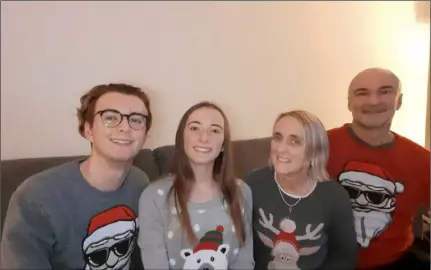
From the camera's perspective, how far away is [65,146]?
1.58m

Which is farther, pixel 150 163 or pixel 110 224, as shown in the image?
pixel 150 163

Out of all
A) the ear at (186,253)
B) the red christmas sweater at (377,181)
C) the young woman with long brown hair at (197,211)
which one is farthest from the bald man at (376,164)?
the ear at (186,253)

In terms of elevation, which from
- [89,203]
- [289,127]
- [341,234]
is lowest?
[341,234]

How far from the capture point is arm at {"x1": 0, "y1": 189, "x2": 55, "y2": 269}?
3.52 ft

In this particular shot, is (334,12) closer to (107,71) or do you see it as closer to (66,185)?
(107,71)

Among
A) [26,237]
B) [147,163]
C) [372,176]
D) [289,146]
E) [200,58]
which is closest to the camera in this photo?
[26,237]

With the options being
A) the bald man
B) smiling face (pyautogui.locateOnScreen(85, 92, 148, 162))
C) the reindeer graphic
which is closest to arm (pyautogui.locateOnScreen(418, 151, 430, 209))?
the bald man

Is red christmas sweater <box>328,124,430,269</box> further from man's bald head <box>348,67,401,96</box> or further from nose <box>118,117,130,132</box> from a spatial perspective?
nose <box>118,117,130,132</box>

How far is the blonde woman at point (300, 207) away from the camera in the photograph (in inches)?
47.9

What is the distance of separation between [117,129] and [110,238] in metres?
0.27

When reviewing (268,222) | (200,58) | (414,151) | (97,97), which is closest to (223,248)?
(268,222)

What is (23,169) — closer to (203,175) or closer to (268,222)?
(203,175)

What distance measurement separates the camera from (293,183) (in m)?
1.28

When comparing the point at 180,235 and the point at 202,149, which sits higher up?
the point at 202,149
